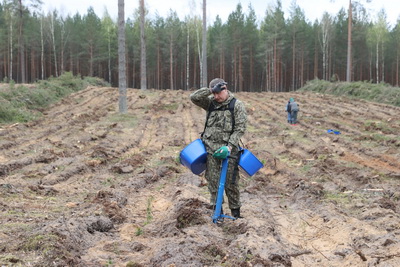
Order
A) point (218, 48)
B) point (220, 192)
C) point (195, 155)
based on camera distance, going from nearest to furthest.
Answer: point (220, 192) < point (195, 155) < point (218, 48)

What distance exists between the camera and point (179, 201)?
5855 millimetres

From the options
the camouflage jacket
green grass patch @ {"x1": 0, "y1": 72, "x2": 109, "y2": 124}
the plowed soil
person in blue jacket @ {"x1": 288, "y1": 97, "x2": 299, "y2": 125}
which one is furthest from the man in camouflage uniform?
person in blue jacket @ {"x1": 288, "y1": 97, "x2": 299, "y2": 125}

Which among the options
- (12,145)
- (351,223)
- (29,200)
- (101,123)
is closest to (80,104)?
(101,123)

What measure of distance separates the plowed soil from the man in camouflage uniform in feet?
1.57

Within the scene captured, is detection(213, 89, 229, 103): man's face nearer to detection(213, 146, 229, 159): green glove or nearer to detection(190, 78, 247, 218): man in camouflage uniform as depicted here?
detection(190, 78, 247, 218): man in camouflage uniform

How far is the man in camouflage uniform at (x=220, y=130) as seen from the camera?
16.4 ft

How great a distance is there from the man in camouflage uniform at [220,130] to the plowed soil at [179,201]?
48cm

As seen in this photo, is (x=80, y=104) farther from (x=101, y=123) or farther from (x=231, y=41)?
(x=231, y=41)

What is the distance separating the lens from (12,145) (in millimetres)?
10516

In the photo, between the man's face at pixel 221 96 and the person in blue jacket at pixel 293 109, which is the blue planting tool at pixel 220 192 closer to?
the man's face at pixel 221 96

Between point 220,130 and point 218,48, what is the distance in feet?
162

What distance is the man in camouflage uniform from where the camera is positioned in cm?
498

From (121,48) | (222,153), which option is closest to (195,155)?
(222,153)

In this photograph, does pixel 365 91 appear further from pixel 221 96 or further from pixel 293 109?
pixel 221 96
